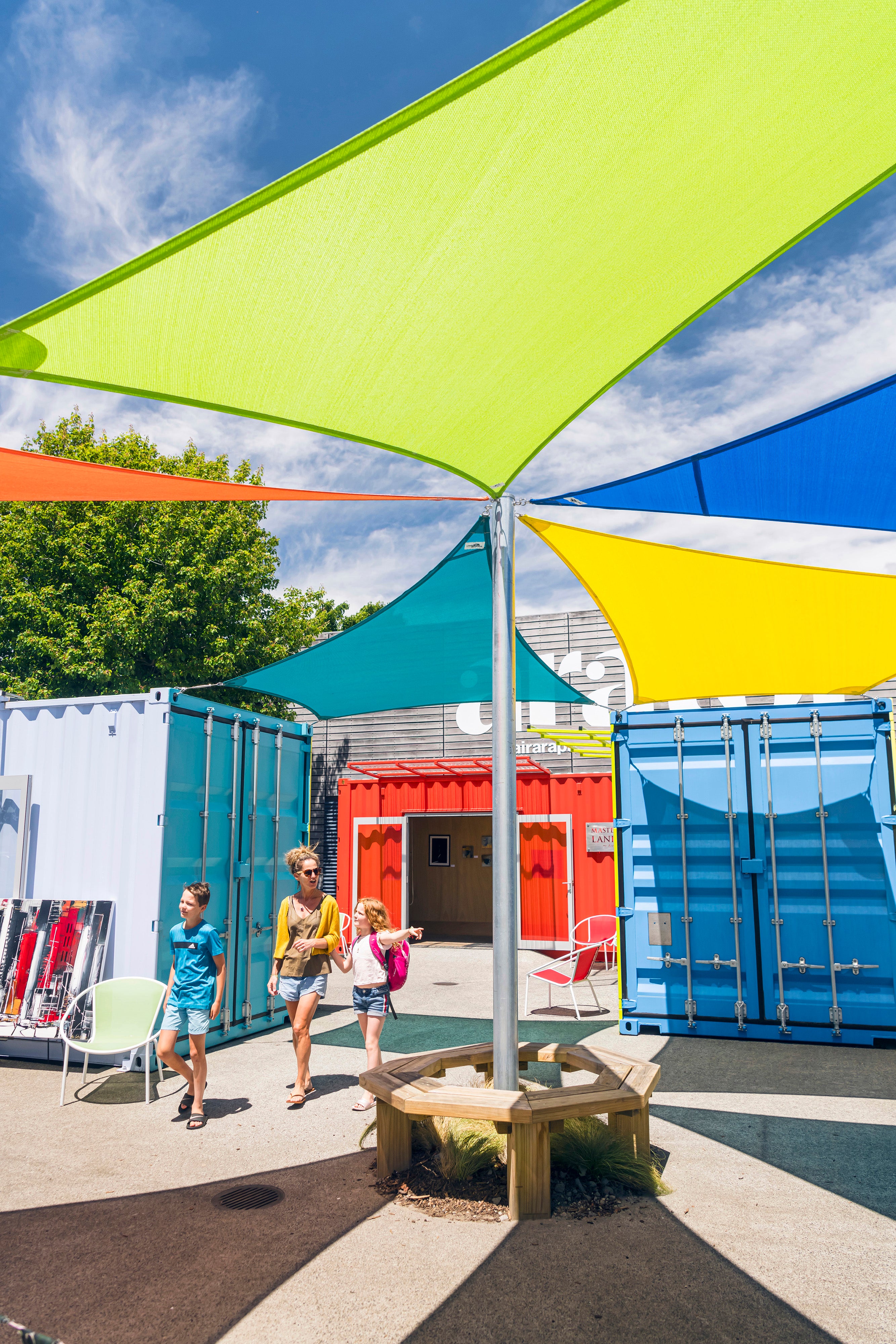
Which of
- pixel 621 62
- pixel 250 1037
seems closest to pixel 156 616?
pixel 250 1037

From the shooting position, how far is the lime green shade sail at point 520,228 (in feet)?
7.82

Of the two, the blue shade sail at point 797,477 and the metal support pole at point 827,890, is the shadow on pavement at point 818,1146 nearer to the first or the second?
the metal support pole at point 827,890

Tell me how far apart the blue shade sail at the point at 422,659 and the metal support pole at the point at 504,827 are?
3.25 feet

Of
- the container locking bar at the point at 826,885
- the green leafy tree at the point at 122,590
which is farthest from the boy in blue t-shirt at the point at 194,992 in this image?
the green leafy tree at the point at 122,590

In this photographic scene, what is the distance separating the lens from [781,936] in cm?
705

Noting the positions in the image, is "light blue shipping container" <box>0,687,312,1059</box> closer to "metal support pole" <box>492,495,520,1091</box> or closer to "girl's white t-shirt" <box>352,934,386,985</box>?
"girl's white t-shirt" <box>352,934,386,985</box>

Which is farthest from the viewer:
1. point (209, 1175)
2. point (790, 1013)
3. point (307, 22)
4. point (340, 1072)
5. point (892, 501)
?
point (790, 1013)

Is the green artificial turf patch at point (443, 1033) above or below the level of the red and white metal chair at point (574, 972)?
below

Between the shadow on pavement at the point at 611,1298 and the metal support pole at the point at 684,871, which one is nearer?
the shadow on pavement at the point at 611,1298

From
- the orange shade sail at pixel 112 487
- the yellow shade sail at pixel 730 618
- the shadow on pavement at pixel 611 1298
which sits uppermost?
the orange shade sail at pixel 112 487

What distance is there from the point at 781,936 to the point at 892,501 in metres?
4.04

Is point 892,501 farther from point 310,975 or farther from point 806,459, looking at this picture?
point 310,975

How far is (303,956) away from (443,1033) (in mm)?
2770

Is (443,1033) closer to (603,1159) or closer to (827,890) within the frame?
(827,890)
